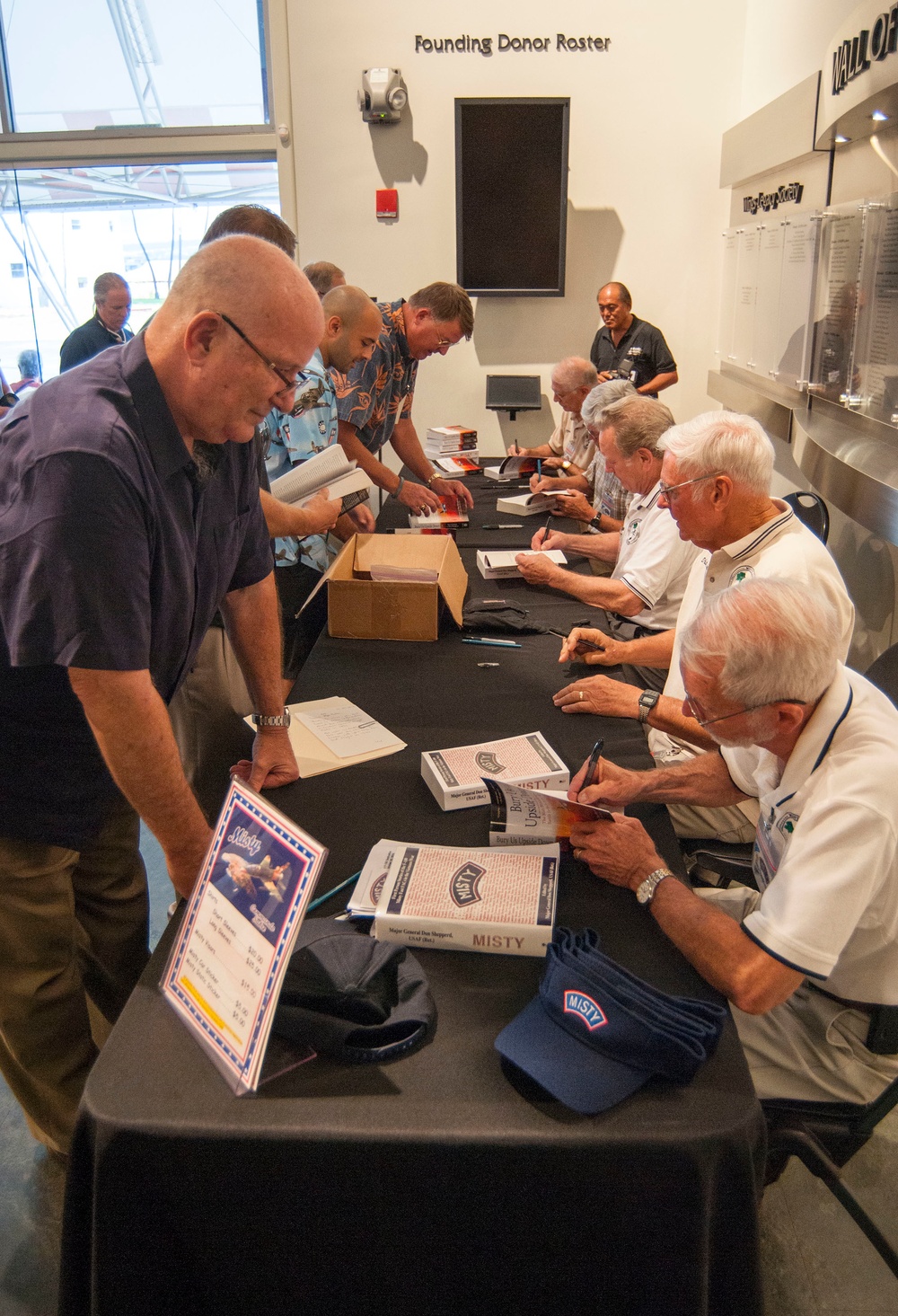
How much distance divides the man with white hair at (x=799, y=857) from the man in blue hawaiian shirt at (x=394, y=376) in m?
2.30

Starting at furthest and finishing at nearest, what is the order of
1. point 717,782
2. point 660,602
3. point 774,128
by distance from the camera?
point 774,128, point 660,602, point 717,782

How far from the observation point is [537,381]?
6258 mm

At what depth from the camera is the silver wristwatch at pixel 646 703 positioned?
207cm

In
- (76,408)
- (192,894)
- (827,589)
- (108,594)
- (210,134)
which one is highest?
(210,134)

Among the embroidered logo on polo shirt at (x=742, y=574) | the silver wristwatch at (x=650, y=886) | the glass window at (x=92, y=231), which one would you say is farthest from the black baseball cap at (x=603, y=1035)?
the glass window at (x=92, y=231)

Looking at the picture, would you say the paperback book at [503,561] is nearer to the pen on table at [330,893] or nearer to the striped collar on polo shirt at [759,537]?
the striped collar on polo shirt at [759,537]

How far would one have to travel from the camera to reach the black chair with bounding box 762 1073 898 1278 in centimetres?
136

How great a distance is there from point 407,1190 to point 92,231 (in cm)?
716

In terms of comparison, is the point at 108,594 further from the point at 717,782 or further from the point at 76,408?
the point at 717,782

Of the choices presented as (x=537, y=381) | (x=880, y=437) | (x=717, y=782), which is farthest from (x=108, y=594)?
(x=537, y=381)

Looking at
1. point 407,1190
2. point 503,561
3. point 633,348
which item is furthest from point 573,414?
point 407,1190

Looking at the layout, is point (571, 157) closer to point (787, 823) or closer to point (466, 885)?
point (787, 823)

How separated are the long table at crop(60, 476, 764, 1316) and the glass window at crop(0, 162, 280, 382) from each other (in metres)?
6.44

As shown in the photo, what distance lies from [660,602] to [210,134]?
512 centimetres
